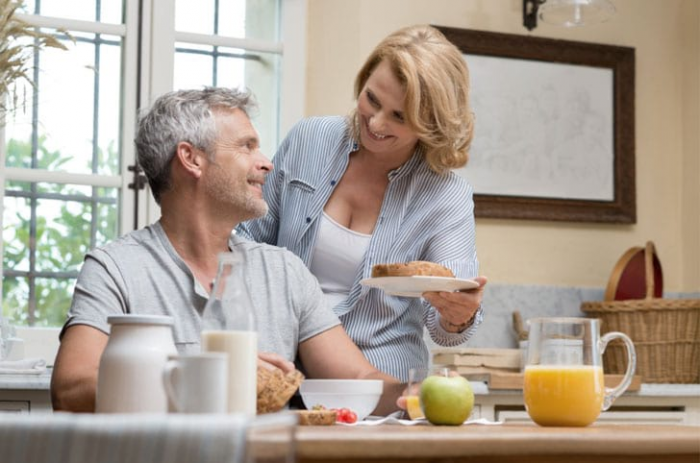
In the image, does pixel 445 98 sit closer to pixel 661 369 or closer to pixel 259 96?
pixel 259 96

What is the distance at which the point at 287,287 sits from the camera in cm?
219

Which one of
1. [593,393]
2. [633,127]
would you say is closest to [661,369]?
[633,127]

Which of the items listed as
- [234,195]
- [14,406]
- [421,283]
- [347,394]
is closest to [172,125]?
[234,195]

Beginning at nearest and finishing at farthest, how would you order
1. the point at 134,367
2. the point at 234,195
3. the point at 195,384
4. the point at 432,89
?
the point at 195,384 < the point at 134,367 < the point at 234,195 < the point at 432,89

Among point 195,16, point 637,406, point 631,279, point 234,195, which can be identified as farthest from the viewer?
point 631,279

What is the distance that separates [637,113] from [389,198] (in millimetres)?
1915

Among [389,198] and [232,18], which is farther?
[232,18]

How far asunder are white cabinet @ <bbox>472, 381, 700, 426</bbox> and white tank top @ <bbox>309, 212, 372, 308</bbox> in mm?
719

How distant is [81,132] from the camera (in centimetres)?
349

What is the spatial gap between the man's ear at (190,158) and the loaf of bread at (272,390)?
0.78 m

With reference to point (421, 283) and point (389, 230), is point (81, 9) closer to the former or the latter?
point (389, 230)

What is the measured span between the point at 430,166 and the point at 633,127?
71.0 inches

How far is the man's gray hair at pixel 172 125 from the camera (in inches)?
86.6

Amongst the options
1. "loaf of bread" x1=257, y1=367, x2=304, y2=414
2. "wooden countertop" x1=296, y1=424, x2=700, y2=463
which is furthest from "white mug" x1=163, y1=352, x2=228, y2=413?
"loaf of bread" x1=257, y1=367, x2=304, y2=414
